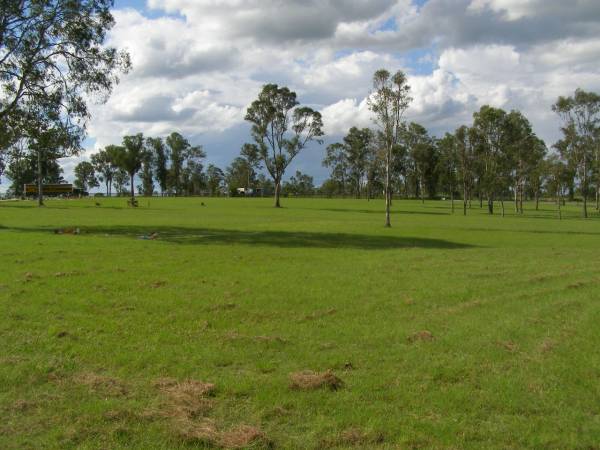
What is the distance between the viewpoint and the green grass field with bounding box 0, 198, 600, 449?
5.77 meters

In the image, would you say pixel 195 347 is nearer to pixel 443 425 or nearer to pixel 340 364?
pixel 340 364

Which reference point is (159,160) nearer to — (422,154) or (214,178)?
(214,178)

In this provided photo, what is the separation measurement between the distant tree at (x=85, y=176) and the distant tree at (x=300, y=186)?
67332 mm

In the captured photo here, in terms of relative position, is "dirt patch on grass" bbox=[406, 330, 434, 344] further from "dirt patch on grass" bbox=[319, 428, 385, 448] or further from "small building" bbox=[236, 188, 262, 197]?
"small building" bbox=[236, 188, 262, 197]

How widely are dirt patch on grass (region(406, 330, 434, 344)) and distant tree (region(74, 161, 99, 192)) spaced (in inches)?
7159

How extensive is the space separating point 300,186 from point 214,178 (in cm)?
2933

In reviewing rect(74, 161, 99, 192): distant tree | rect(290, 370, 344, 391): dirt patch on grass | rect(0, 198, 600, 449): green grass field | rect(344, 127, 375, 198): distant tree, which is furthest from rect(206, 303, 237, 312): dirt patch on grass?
rect(74, 161, 99, 192): distant tree

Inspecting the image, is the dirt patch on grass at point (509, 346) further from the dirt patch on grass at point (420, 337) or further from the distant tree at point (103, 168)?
the distant tree at point (103, 168)

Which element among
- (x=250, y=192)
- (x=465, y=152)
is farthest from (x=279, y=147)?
(x=250, y=192)

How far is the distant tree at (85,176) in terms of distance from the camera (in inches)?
6929

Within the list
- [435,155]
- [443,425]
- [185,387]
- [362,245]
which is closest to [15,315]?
[185,387]

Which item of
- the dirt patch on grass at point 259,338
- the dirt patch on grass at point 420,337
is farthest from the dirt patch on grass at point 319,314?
the dirt patch on grass at point 420,337

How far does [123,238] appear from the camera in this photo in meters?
26.9

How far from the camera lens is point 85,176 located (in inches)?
6983
